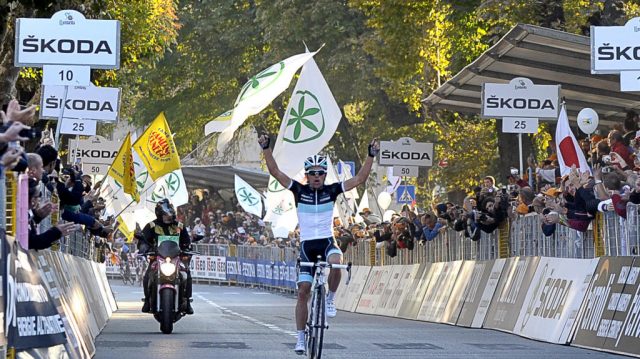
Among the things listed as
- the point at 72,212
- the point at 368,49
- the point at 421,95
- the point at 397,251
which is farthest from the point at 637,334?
the point at 421,95

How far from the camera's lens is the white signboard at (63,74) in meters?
20.2

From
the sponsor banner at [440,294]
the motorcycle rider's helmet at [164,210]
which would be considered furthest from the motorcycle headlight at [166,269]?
the sponsor banner at [440,294]

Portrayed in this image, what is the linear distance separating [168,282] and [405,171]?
48.6 feet

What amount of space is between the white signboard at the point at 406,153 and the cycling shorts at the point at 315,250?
64.2 ft

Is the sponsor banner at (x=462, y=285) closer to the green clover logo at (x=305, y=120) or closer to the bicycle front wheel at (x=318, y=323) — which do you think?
the green clover logo at (x=305, y=120)

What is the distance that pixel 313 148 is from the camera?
97.0ft

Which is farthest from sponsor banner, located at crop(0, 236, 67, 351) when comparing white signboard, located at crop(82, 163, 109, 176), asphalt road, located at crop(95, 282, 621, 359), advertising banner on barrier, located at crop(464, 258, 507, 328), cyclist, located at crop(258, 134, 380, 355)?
white signboard, located at crop(82, 163, 109, 176)

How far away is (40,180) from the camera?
14828 millimetres

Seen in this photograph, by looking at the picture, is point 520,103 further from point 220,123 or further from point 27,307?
point 27,307

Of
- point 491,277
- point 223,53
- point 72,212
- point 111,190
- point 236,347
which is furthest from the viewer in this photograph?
point 223,53

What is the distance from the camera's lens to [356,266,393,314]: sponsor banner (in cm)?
3188

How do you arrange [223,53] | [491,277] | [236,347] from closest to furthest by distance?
[236,347] → [491,277] → [223,53]

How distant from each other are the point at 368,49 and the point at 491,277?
55.2 ft

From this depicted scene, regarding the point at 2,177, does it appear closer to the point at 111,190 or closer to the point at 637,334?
the point at 637,334
